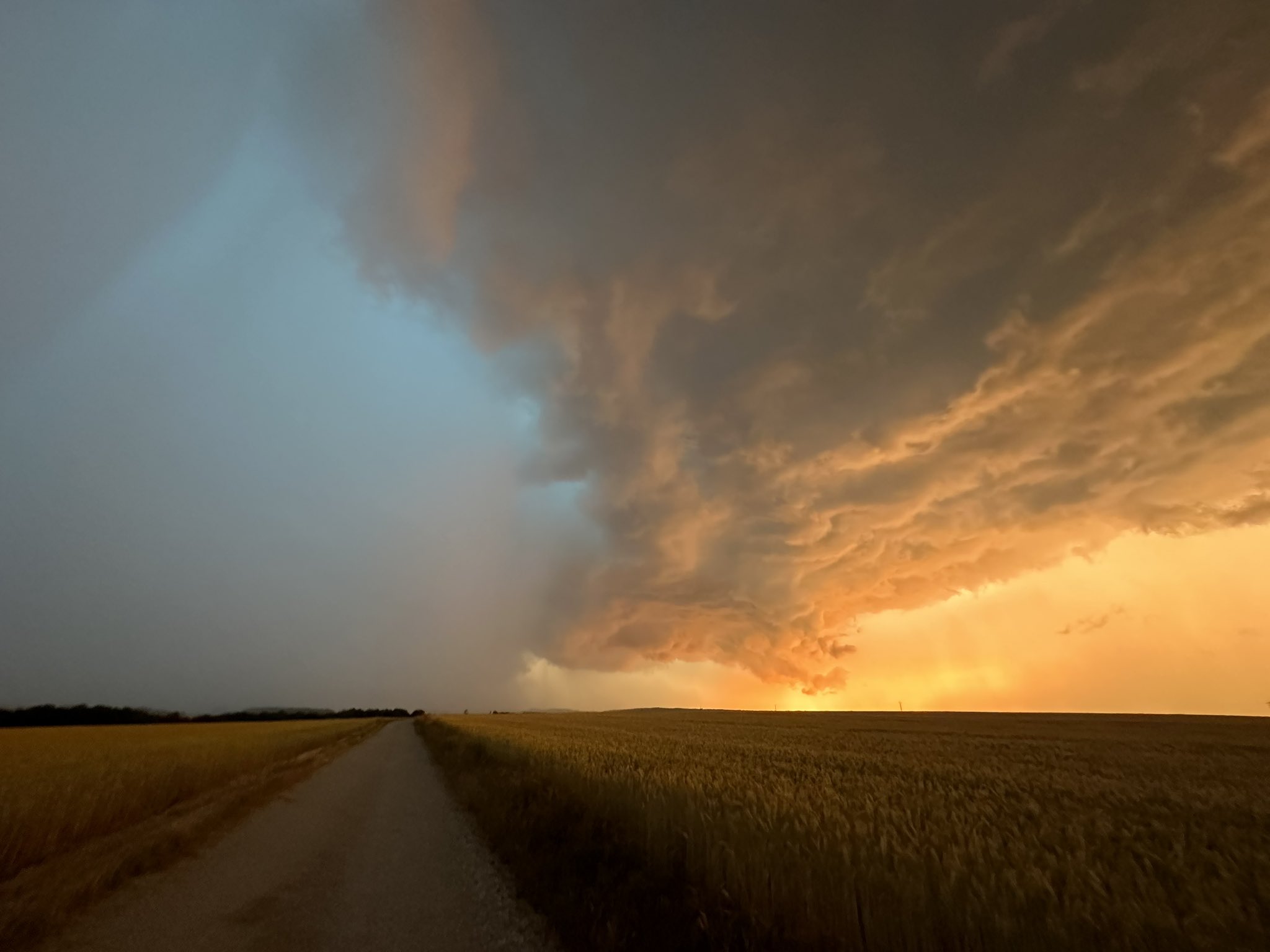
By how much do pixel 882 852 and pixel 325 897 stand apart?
7.51 meters

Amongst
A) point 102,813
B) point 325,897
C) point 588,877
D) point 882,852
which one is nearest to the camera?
point 882,852

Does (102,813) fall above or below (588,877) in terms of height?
above

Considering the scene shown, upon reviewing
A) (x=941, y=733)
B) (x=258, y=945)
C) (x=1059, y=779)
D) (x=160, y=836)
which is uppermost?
(x=941, y=733)

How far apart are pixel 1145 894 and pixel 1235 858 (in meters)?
3.29

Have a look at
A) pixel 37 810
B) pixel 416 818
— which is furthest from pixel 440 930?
pixel 37 810

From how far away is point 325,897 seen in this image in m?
8.13

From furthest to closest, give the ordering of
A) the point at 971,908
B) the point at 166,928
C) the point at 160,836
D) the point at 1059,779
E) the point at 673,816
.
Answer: the point at 1059,779 → the point at 160,836 → the point at 673,816 → the point at 166,928 → the point at 971,908

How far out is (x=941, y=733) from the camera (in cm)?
4206

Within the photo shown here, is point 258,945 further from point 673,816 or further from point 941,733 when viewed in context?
point 941,733

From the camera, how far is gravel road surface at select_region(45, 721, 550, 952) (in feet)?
21.7

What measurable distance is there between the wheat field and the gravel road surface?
0.84 metres

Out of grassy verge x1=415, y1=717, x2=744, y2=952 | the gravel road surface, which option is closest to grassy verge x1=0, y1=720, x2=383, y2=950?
the gravel road surface

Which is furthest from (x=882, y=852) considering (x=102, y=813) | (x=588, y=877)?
(x=102, y=813)

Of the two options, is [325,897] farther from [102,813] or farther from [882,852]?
[102,813]
